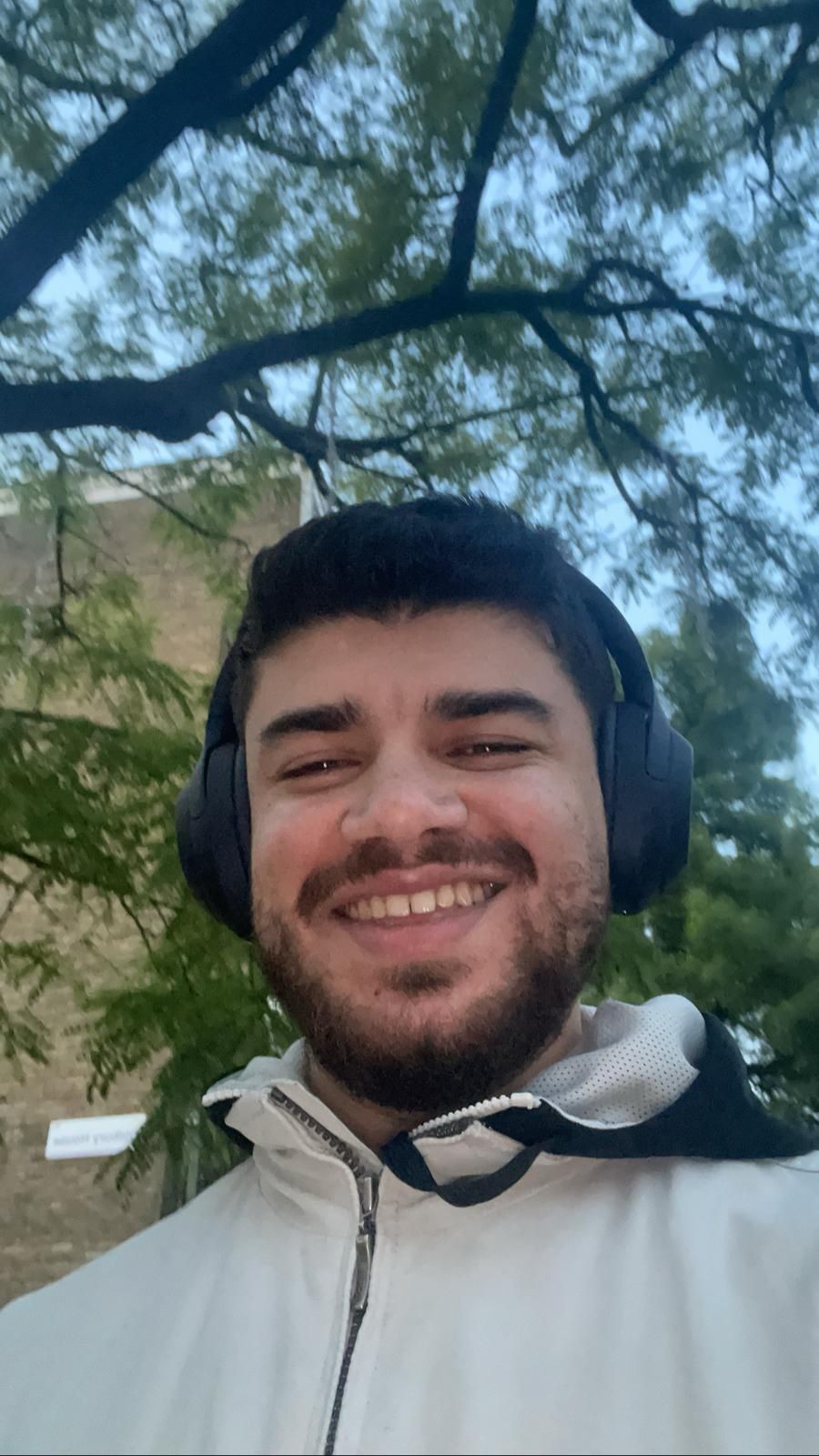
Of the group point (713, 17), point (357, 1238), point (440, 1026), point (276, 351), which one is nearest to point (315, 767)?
point (440, 1026)

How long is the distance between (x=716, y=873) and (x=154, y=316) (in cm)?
142

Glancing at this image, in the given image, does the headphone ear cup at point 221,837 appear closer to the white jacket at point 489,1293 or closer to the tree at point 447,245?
the white jacket at point 489,1293

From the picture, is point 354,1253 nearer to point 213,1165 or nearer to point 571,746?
point 571,746

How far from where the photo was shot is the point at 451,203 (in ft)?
5.25

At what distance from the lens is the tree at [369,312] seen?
4.86 feet

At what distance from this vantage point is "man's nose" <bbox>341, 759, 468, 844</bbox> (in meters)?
0.72

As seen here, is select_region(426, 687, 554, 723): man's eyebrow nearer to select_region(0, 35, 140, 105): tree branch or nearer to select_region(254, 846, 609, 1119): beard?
select_region(254, 846, 609, 1119): beard

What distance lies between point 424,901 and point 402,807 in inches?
3.2

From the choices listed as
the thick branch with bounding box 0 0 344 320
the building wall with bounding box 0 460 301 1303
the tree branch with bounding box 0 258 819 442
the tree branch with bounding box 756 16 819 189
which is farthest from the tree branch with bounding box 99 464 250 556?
the tree branch with bounding box 756 16 819 189

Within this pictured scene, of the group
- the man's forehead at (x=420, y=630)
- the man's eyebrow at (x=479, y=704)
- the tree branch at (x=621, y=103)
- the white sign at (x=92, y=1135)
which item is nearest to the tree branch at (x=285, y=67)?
the tree branch at (x=621, y=103)

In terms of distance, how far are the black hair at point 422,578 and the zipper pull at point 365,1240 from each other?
1.47ft

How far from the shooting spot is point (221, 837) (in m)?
0.89

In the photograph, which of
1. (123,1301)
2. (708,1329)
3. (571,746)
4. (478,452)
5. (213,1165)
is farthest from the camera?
(478,452)

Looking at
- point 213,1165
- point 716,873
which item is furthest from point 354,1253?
point 716,873
